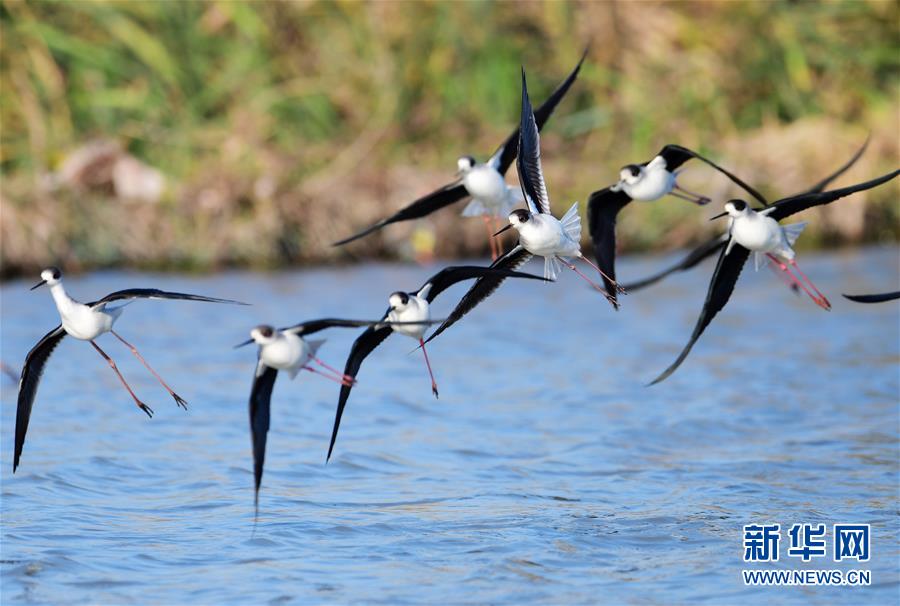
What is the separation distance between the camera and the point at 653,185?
685cm

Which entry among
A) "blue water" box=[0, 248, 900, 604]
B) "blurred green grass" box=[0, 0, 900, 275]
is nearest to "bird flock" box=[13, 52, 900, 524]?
"blue water" box=[0, 248, 900, 604]

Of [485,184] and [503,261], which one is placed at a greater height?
[485,184]

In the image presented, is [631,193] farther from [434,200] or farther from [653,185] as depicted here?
[434,200]

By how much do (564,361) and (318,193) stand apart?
4559mm

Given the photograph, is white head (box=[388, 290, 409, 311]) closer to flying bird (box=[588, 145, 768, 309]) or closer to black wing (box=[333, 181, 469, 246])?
flying bird (box=[588, 145, 768, 309])

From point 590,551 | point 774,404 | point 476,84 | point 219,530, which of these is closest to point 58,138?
point 476,84

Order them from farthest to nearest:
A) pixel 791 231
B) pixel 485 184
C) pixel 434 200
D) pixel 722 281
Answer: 1. pixel 434 200
2. pixel 485 184
3. pixel 722 281
4. pixel 791 231

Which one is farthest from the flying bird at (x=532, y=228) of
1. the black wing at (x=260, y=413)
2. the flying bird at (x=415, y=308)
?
the black wing at (x=260, y=413)

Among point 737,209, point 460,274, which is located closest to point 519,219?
point 460,274

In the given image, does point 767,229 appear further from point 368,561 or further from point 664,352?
point 664,352

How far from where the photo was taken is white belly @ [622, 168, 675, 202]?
6844 mm

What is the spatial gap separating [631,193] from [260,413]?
2.26m

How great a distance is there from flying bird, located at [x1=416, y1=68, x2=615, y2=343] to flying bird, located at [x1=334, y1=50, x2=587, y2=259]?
460 millimetres

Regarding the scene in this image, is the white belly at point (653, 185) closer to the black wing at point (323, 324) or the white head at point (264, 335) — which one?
the black wing at point (323, 324)
